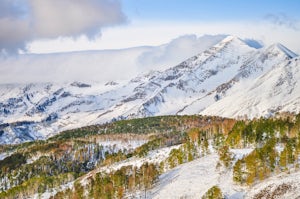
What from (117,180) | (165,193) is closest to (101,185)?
(117,180)

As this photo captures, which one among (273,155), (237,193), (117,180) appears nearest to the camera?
(237,193)

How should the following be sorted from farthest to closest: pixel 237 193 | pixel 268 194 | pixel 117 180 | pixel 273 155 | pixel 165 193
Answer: pixel 117 180 < pixel 165 193 < pixel 273 155 < pixel 237 193 < pixel 268 194

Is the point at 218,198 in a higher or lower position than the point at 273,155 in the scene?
lower

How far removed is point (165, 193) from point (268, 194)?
46384mm

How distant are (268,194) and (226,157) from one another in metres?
42.1

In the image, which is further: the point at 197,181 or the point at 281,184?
the point at 197,181

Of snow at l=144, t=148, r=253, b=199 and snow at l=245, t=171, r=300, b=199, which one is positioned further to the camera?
snow at l=144, t=148, r=253, b=199

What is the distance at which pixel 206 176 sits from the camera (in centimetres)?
17500

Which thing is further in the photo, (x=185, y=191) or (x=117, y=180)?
(x=117, y=180)

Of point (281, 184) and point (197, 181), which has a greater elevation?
point (281, 184)

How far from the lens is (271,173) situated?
156875mm

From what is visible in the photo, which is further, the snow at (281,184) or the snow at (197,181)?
the snow at (197,181)

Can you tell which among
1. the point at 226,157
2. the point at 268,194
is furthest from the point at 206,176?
the point at 268,194

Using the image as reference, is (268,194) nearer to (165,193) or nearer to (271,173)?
(271,173)
